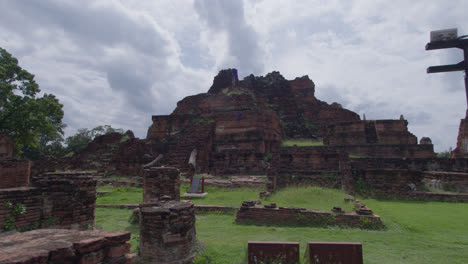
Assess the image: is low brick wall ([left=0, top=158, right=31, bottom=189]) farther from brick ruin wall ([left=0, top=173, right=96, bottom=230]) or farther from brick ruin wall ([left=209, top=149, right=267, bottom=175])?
brick ruin wall ([left=209, top=149, right=267, bottom=175])

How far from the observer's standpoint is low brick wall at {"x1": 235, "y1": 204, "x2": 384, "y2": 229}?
6.60 metres

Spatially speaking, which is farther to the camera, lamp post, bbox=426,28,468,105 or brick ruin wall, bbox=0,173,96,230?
lamp post, bbox=426,28,468,105

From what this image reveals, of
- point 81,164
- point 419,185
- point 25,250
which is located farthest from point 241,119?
point 25,250

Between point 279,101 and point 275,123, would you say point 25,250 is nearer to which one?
point 275,123

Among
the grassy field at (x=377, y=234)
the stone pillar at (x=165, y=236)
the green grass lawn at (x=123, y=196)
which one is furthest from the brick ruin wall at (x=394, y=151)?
the stone pillar at (x=165, y=236)

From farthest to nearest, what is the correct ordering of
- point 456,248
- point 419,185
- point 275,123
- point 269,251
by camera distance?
1. point 275,123
2. point 419,185
3. point 456,248
4. point 269,251

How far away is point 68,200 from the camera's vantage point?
5316mm

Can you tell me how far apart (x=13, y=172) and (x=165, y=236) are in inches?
403

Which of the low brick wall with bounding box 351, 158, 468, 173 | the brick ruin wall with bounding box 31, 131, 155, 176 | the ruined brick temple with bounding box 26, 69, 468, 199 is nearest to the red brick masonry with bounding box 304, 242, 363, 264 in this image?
the ruined brick temple with bounding box 26, 69, 468, 199

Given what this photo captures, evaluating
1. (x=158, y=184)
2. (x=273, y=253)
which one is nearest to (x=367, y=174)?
(x=158, y=184)

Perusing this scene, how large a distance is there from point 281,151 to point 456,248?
12.2m

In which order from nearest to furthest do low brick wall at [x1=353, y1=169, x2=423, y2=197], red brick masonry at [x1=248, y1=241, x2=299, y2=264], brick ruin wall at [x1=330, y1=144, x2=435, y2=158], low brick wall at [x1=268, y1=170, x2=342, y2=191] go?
red brick masonry at [x1=248, y1=241, x2=299, y2=264] → low brick wall at [x1=353, y1=169, x2=423, y2=197] → low brick wall at [x1=268, y1=170, x2=342, y2=191] → brick ruin wall at [x1=330, y1=144, x2=435, y2=158]

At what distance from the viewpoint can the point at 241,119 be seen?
69.1ft

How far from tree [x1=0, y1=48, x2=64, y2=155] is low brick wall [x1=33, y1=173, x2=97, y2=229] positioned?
1574cm
